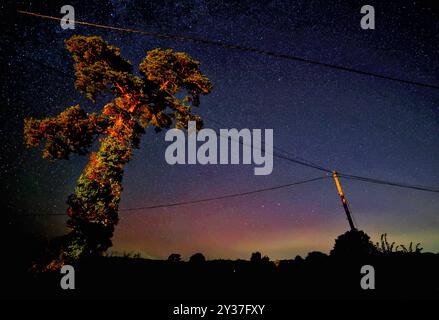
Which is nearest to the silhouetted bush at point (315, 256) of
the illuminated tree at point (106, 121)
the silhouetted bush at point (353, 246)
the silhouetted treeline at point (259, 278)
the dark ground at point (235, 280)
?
the silhouetted treeline at point (259, 278)

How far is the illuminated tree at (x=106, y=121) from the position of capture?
11008mm

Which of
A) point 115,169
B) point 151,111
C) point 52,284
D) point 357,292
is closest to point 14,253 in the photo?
point 52,284

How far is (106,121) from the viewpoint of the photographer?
12.8 meters

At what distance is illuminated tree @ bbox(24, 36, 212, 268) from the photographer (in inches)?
433

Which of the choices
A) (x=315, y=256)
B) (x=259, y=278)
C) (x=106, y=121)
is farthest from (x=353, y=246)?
(x=106, y=121)

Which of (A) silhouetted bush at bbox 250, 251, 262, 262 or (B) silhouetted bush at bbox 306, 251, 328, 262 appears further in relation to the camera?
(A) silhouetted bush at bbox 250, 251, 262, 262

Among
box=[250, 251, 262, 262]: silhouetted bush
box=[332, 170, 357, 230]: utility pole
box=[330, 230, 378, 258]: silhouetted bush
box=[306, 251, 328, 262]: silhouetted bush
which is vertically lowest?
box=[250, 251, 262, 262]: silhouetted bush

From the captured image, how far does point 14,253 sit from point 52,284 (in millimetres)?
8569

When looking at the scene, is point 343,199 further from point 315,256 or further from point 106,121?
point 106,121

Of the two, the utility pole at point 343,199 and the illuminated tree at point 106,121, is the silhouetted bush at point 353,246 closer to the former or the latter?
the utility pole at point 343,199

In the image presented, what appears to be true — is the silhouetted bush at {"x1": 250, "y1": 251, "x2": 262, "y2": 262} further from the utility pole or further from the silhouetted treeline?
the utility pole

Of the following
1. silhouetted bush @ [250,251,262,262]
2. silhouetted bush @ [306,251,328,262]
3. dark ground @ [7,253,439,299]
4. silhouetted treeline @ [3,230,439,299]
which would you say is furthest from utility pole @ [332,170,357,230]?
silhouetted bush @ [250,251,262,262]

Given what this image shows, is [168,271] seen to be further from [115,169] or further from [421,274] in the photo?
[421,274]
